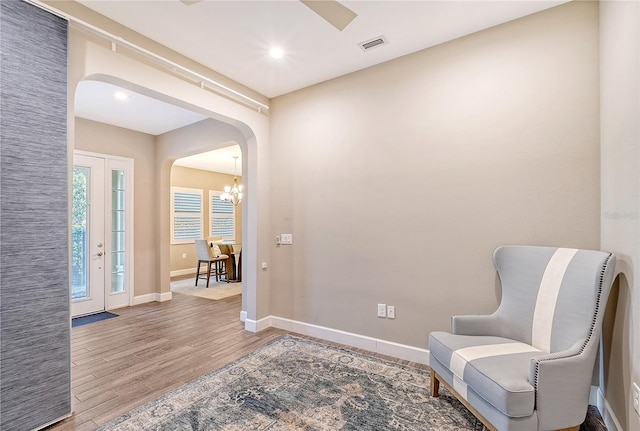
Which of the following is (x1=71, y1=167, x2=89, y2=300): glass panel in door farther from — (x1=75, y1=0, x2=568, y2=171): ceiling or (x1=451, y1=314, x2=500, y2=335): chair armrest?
(x1=451, y1=314, x2=500, y2=335): chair armrest

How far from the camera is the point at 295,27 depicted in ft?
7.99

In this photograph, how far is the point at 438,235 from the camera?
8.73 ft

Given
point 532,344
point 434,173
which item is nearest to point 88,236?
point 434,173

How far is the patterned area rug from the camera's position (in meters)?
1.92

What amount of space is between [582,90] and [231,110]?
3.07 metres

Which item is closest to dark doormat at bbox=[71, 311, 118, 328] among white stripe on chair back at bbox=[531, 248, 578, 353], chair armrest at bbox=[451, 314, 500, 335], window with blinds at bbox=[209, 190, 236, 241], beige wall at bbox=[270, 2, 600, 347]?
beige wall at bbox=[270, 2, 600, 347]

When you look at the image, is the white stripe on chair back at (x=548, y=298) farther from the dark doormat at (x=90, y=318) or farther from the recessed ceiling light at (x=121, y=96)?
the dark doormat at (x=90, y=318)

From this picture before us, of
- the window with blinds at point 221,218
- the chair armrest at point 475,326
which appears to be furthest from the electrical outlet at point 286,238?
the window with blinds at point 221,218

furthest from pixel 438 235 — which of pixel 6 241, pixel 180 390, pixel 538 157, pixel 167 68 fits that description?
pixel 6 241

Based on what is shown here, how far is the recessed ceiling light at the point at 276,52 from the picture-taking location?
2738 millimetres

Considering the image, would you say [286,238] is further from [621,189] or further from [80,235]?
[80,235]

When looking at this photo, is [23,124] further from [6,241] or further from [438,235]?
[438,235]

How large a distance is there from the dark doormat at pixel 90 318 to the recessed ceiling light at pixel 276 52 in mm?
4143

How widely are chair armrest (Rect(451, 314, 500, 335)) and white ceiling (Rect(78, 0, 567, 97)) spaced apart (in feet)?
7.56
